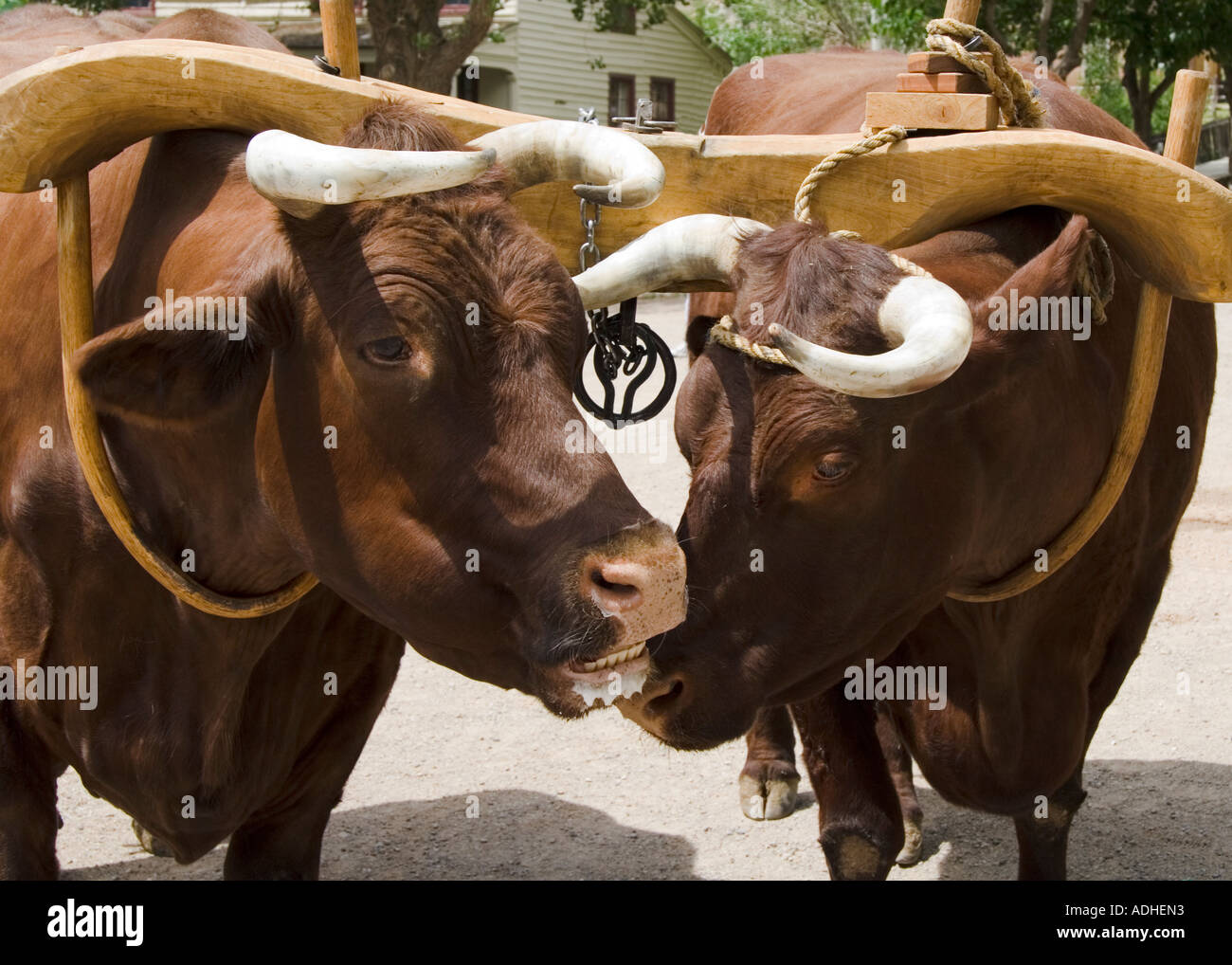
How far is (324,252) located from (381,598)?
0.61m

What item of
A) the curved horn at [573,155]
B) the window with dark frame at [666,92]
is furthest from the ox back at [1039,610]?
the window with dark frame at [666,92]

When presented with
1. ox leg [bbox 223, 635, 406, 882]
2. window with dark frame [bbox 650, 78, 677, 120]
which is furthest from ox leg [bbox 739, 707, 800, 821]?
window with dark frame [bbox 650, 78, 677, 120]

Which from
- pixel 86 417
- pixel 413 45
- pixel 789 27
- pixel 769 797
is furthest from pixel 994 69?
pixel 789 27

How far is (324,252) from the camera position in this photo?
8.30 ft

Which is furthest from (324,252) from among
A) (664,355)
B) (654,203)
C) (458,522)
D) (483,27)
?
(483,27)

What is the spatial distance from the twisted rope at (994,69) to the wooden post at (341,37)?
4.24ft

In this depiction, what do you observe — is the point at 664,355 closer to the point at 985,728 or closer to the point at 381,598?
the point at 381,598

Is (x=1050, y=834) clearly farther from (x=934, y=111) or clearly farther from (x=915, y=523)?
(x=934, y=111)

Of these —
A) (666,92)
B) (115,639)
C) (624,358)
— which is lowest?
(666,92)

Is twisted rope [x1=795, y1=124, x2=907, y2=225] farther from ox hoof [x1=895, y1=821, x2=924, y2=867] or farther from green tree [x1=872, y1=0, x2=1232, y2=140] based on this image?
green tree [x1=872, y1=0, x2=1232, y2=140]

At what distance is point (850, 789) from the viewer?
3744 mm

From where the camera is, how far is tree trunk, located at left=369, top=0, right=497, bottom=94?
665 inches

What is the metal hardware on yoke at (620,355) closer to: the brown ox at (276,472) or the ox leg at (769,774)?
the brown ox at (276,472)

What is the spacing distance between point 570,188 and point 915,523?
109 cm
